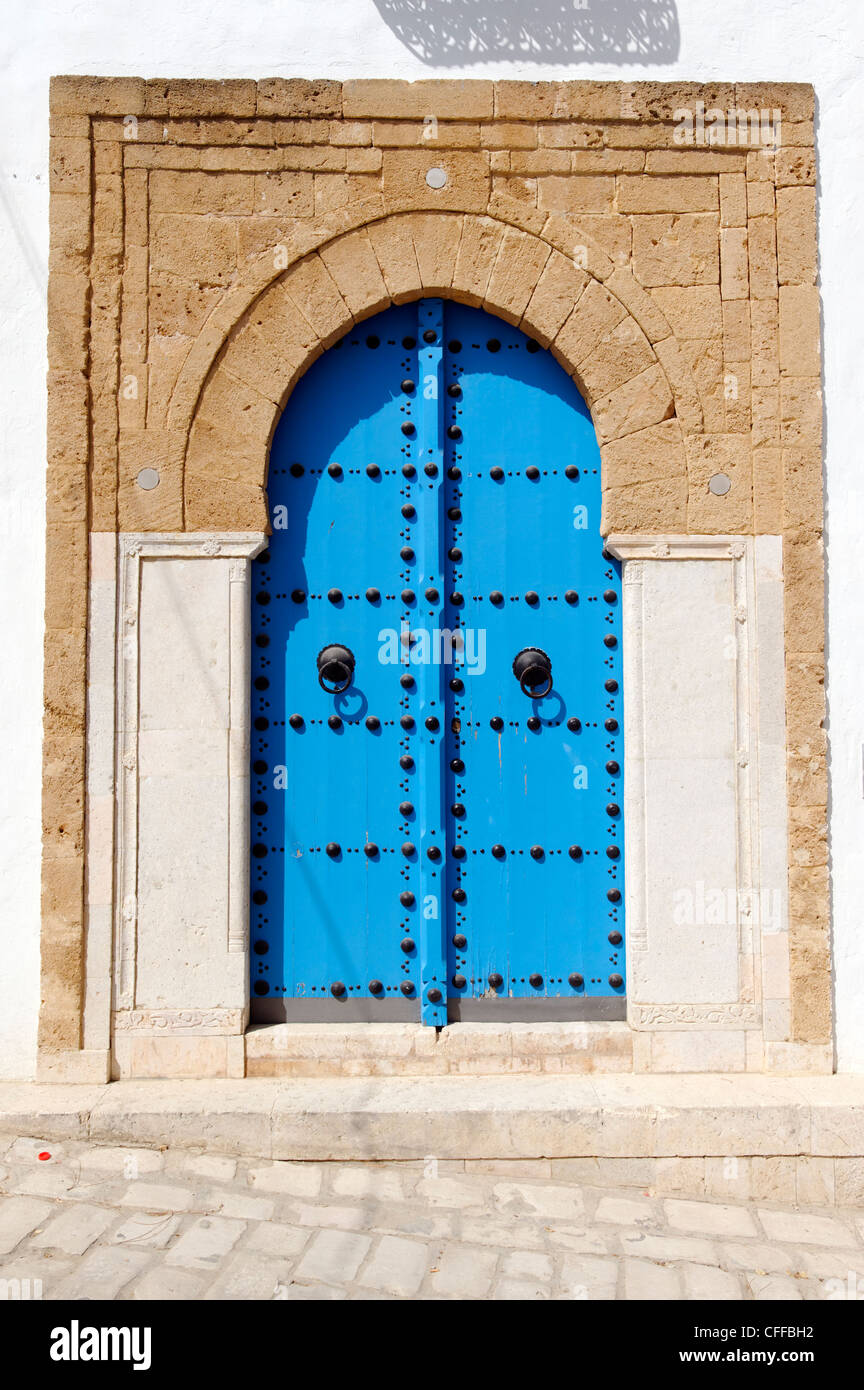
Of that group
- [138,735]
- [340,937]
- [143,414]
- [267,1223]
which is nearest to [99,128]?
[143,414]

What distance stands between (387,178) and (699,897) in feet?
10.1

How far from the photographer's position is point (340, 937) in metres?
3.91

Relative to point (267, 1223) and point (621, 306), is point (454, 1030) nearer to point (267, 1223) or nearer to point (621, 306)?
point (267, 1223)

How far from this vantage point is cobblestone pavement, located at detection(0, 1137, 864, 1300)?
9.04 ft

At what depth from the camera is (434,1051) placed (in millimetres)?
3785

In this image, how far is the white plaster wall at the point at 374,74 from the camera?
12.7 feet

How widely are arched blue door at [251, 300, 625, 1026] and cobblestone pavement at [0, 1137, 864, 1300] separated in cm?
69

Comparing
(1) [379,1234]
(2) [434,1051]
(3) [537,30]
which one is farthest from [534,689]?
Answer: (3) [537,30]

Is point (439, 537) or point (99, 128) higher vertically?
point (99, 128)

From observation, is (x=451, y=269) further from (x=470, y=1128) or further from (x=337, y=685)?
(x=470, y=1128)

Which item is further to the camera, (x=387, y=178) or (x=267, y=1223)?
(x=387, y=178)

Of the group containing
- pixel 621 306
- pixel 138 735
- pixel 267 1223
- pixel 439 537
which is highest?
pixel 621 306

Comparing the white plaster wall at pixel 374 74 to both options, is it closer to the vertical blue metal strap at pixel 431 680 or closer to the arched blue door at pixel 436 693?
the arched blue door at pixel 436 693

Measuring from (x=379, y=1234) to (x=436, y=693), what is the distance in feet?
6.23
